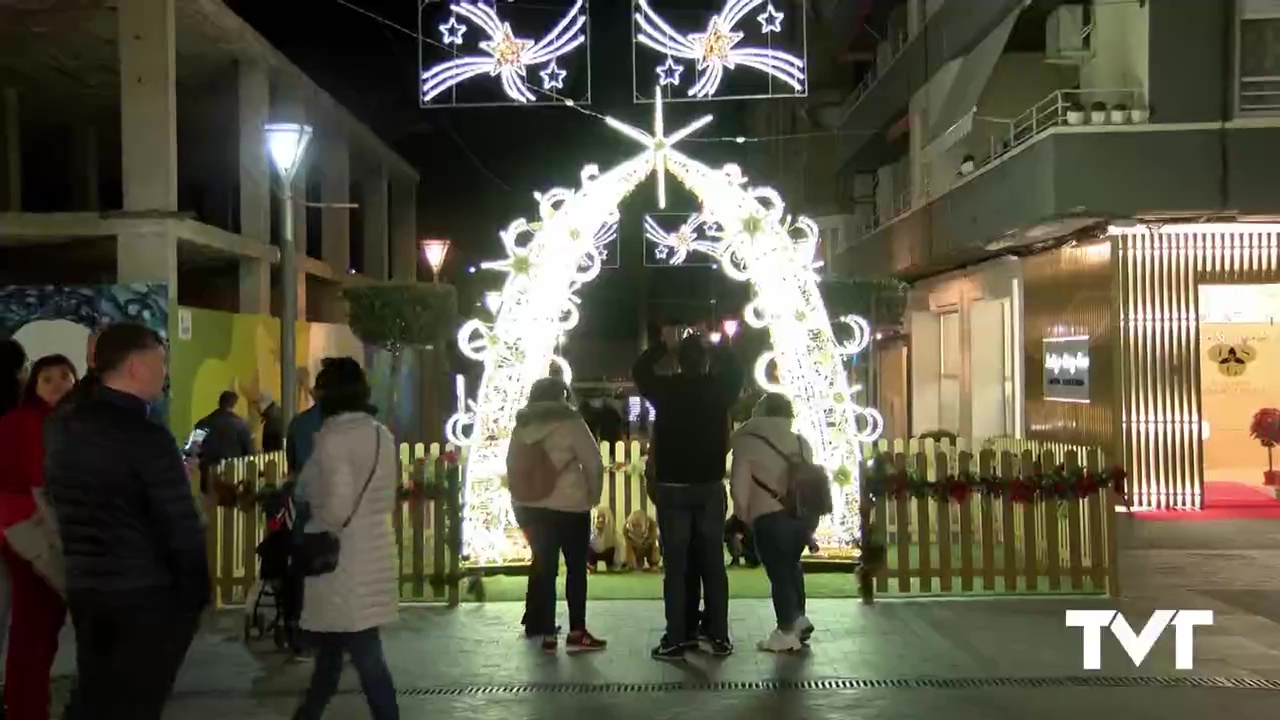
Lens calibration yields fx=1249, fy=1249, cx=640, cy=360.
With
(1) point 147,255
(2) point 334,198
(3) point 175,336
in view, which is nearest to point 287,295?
(3) point 175,336

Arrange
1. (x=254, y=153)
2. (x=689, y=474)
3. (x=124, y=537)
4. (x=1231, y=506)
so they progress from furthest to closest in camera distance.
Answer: (x=254, y=153), (x=1231, y=506), (x=689, y=474), (x=124, y=537)

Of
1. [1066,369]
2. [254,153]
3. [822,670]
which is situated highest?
[254,153]

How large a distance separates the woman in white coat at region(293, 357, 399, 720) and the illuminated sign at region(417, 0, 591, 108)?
6705 millimetres

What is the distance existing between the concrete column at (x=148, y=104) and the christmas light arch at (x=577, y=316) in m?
6.52

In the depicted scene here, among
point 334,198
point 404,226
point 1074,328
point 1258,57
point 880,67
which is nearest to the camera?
point 1258,57

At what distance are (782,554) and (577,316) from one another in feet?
11.8

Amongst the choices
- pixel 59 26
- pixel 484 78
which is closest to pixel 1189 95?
pixel 484 78

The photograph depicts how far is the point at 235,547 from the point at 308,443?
2.54 metres

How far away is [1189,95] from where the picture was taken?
44.8ft

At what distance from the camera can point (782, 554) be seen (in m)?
7.83

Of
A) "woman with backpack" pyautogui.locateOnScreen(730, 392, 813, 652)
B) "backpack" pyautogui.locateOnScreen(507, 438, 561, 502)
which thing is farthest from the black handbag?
"woman with backpack" pyautogui.locateOnScreen(730, 392, 813, 652)

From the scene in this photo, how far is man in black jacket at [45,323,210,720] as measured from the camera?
425cm

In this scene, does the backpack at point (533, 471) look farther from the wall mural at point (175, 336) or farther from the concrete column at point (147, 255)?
the concrete column at point (147, 255)

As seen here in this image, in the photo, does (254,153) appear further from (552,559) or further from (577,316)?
(552,559)
